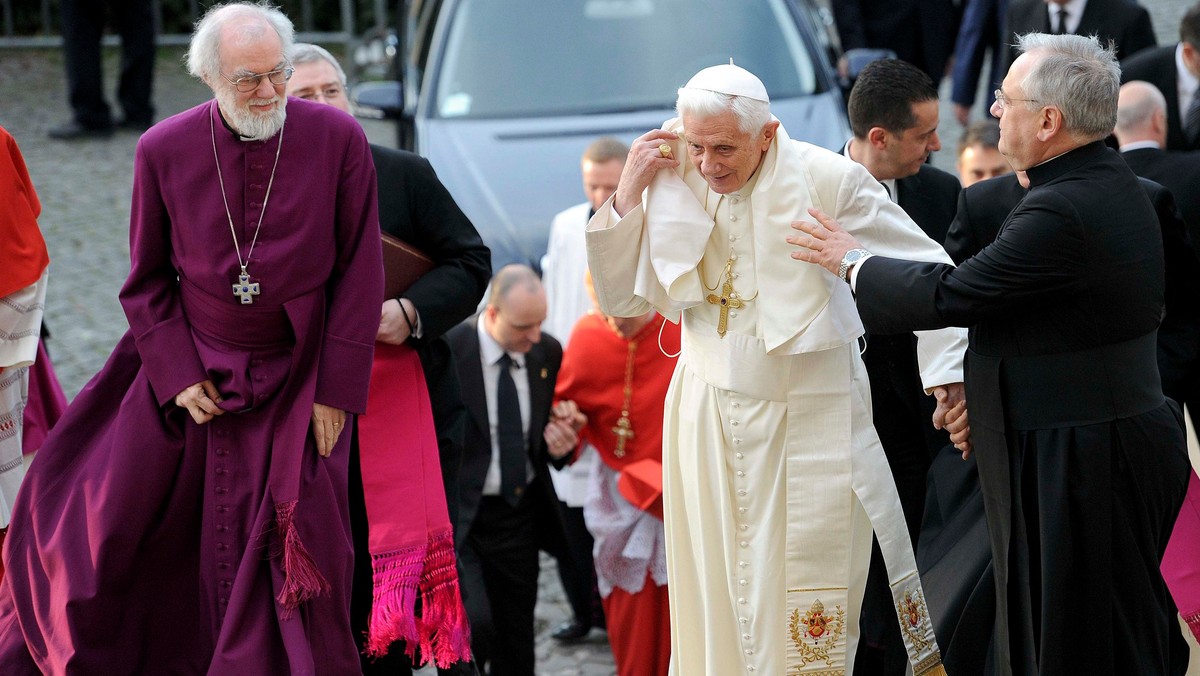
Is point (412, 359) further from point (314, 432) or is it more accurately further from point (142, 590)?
point (142, 590)

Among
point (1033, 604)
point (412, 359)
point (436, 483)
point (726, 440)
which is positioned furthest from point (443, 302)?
point (1033, 604)

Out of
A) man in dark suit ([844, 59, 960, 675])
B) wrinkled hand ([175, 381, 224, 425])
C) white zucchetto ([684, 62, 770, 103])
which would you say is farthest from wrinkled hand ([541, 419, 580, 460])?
white zucchetto ([684, 62, 770, 103])

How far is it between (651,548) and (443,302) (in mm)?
1349

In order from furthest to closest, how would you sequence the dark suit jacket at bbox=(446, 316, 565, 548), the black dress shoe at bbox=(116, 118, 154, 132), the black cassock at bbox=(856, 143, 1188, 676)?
the black dress shoe at bbox=(116, 118, 154, 132) → the dark suit jacket at bbox=(446, 316, 565, 548) → the black cassock at bbox=(856, 143, 1188, 676)

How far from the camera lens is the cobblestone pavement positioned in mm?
6215

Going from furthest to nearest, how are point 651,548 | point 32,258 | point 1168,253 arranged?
point 651,548 < point 32,258 < point 1168,253

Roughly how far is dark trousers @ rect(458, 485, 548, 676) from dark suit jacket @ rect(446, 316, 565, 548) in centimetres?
9

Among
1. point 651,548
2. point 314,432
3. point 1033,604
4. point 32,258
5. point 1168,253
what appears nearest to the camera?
point 1033,604

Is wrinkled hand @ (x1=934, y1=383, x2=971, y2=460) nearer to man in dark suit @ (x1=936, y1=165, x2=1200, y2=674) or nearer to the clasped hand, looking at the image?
man in dark suit @ (x1=936, y1=165, x2=1200, y2=674)

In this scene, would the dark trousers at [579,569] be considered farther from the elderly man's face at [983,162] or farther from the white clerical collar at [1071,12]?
the white clerical collar at [1071,12]

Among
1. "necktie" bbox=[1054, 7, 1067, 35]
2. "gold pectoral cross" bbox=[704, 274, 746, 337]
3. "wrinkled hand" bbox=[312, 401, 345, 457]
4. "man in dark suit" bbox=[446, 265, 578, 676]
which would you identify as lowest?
"man in dark suit" bbox=[446, 265, 578, 676]

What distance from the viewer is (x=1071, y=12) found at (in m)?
7.71

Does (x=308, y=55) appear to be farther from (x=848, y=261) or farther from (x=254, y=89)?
(x=848, y=261)

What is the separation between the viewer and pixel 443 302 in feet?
14.9
